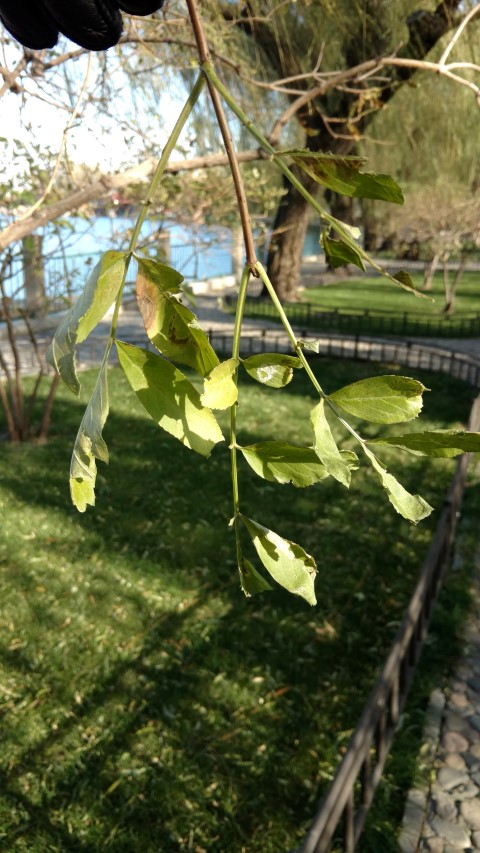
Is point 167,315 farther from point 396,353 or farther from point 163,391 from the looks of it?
point 396,353

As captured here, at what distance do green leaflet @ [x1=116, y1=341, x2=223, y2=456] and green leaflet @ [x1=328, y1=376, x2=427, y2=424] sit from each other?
3.6 inches

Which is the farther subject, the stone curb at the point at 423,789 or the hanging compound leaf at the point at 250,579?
the stone curb at the point at 423,789

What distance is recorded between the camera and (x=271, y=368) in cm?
47

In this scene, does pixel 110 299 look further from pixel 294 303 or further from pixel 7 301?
pixel 294 303

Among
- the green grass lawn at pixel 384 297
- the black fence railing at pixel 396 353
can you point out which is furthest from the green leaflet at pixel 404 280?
the green grass lawn at pixel 384 297

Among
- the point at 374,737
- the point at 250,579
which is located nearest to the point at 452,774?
the point at 374,737

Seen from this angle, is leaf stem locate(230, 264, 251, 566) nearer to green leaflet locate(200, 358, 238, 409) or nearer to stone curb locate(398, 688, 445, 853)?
green leaflet locate(200, 358, 238, 409)

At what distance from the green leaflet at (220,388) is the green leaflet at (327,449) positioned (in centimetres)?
5

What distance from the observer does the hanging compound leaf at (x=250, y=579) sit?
502 millimetres

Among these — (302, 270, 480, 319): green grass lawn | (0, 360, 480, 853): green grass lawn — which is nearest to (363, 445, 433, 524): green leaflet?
(0, 360, 480, 853): green grass lawn

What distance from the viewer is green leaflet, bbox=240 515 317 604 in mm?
474

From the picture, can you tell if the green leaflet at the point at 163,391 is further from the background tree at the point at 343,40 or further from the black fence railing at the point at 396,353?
the black fence railing at the point at 396,353

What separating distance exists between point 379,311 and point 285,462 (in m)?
24.6

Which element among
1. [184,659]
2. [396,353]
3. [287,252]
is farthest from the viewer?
[287,252]
